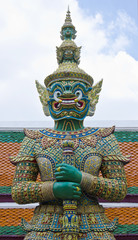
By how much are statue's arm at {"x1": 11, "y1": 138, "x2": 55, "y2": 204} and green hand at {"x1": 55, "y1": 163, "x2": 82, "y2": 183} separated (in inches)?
6.5

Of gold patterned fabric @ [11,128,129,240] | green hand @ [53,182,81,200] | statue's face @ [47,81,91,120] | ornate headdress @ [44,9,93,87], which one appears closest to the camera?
green hand @ [53,182,81,200]

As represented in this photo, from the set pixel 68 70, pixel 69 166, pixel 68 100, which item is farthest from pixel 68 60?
pixel 69 166

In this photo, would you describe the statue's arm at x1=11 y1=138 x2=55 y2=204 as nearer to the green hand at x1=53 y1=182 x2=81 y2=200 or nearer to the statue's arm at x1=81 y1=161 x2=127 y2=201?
the green hand at x1=53 y1=182 x2=81 y2=200

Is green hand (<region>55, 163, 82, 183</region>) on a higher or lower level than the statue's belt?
higher

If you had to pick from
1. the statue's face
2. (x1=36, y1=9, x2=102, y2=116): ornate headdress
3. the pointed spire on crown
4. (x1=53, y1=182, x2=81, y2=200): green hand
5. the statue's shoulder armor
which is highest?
the pointed spire on crown

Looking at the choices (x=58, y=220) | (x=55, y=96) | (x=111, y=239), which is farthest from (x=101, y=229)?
(x=55, y=96)

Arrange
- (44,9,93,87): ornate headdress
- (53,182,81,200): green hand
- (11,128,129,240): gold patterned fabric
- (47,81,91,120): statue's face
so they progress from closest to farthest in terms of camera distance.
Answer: (53,182,81,200): green hand
(11,128,129,240): gold patterned fabric
(47,81,91,120): statue's face
(44,9,93,87): ornate headdress

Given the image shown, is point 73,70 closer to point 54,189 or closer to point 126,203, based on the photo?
point 54,189

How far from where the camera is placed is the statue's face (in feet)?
12.7

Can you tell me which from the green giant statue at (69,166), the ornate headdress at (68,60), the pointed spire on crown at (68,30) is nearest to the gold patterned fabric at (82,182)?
the green giant statue at (69,166)

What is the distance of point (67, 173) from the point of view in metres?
3.37

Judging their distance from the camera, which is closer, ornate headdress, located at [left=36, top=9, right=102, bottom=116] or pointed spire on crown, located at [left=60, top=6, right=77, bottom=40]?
ornate headdress, located at [left=36, top=9, right=102, bottom=116]

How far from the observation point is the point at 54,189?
A: 3.42 m

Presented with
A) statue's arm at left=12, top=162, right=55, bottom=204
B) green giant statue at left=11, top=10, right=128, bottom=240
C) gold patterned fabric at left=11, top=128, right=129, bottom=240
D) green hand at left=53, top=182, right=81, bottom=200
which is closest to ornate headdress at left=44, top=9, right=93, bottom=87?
green giant statue at left=11, top=10, right=128, bottom=240
